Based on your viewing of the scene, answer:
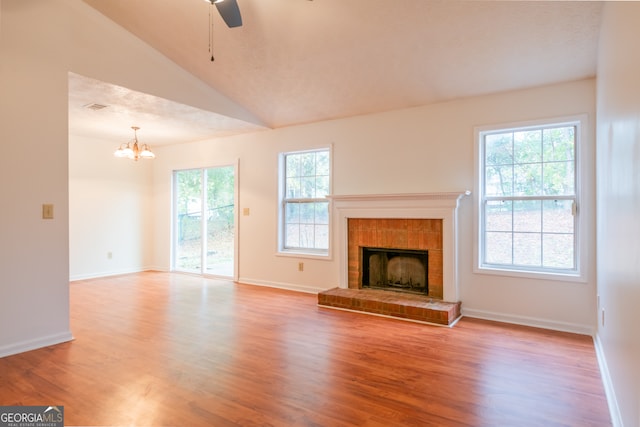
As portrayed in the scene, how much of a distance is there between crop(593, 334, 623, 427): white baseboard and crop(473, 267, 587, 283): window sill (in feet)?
2.06

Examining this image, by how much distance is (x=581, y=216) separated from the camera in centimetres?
359

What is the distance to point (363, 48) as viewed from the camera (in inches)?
145

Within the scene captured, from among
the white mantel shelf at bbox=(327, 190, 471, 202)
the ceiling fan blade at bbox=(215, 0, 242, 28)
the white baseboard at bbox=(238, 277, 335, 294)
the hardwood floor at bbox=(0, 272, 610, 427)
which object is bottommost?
the hardwood floor at bbox=(0, 272, 610, 427)

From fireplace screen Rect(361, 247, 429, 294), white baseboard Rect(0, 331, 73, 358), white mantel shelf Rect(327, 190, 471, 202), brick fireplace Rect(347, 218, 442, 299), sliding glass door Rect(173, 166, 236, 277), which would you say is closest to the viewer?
white baseboard Rect(0, 331, 73, 358)

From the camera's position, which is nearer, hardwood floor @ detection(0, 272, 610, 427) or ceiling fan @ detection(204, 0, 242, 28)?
hardwood floor @ detection(0, 272, 610, 427)

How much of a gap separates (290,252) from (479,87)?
132 inches

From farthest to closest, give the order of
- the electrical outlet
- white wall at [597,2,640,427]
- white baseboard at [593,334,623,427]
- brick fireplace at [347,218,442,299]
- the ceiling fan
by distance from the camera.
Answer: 1. brick fireplace at [347,218,442,299]
2. the electrical outlet
3. the ceiling fan
4. white baseboard at [593,334,623,427]
5. white wall at [597,2,640,427]

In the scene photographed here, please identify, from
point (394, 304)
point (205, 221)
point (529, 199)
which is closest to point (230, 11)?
point (394, 304)

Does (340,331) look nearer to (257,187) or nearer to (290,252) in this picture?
(290,252)

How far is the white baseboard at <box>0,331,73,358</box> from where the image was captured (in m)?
3.00

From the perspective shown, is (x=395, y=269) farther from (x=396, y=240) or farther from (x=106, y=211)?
(x=106, y=211)

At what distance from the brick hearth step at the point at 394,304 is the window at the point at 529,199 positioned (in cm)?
74

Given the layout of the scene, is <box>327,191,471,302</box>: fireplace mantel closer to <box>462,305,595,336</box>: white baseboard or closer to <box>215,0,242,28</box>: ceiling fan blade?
<box>462,305,595,336</box>: white baseboard

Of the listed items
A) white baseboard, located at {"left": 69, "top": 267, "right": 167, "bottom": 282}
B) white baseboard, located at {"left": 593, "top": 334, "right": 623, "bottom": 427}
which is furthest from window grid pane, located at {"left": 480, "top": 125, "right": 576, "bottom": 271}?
white baseboard, located at {"left": 69, "top": 267, "right": 167, "bottom": 282}
